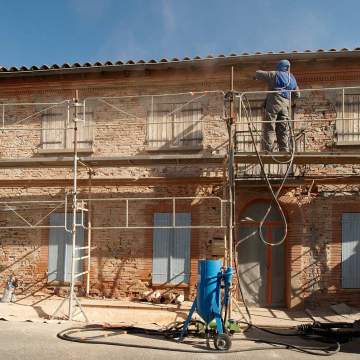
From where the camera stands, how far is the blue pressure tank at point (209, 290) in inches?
301

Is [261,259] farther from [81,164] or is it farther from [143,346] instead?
[81,164]

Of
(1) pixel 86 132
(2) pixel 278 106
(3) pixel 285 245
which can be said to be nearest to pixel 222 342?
(3) pixel 285 245

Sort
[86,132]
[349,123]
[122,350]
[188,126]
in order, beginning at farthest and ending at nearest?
[86,132] < [188,126] < [349,123] < [122,350]

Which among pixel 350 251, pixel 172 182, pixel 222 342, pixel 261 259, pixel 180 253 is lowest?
pixel 222 342

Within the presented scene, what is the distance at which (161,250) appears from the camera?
A: 11.6 meters

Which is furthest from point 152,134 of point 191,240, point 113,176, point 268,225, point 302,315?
point 302,315

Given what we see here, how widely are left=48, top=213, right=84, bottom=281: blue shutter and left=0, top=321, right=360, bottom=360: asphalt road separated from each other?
12.0 ft

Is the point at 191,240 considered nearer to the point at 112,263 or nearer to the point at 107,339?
the point at 112,263

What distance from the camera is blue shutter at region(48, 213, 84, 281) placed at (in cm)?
1191

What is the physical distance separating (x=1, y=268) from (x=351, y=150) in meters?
9.68

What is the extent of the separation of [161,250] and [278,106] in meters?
4.64

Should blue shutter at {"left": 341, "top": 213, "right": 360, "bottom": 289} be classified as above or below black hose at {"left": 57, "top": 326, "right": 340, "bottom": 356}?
above

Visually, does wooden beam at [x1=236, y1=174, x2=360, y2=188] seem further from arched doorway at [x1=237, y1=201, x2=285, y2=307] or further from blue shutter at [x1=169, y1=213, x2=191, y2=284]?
blue shutter at [x1=169, y1=213, x2=191, y2=284]

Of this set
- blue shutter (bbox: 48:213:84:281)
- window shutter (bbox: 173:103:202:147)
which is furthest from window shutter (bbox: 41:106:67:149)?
window shutter (bbox: 173:103:202:147)
